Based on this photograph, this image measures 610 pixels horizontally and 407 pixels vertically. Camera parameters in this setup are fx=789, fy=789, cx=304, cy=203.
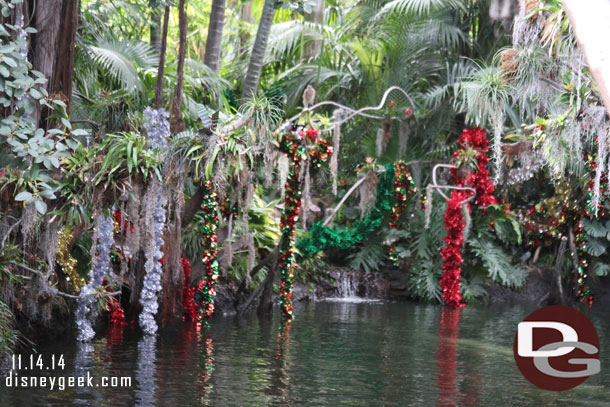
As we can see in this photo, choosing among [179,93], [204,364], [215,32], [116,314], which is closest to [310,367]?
[204,364]

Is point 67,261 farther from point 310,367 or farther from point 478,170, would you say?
point 478,170

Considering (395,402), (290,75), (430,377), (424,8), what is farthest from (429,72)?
(395,402)

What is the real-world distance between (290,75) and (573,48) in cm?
926

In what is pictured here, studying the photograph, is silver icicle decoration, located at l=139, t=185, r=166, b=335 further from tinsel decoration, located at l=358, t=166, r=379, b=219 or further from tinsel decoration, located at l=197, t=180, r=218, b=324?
tinsel decoration, located at l=358, t=166, r=379, b=219

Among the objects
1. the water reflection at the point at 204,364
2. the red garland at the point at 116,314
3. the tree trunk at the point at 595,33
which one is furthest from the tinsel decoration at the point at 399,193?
the tree trunk at the point at 595,33

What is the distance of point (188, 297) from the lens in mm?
12422

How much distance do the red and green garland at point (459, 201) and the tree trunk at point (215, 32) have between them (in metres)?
5.23

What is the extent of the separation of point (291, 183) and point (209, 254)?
65.9 inches

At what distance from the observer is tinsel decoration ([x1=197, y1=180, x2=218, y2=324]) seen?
11.8 m

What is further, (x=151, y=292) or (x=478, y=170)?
(x=478, y=170)

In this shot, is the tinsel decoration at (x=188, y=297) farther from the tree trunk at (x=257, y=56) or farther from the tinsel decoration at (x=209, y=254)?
the tree trunk at (x=257, y=56)

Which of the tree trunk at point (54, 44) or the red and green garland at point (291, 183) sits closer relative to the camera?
the tree trunk at point (54, 44)

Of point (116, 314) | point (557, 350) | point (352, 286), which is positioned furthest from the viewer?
point (352, 286)

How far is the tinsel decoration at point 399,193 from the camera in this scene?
16.5 m
